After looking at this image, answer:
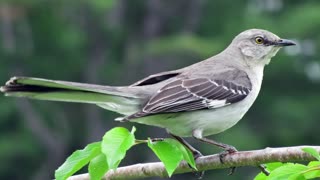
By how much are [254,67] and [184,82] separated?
31.4 inches

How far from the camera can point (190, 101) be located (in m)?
7.15

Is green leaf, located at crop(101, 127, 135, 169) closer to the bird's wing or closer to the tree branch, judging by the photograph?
the tree branch

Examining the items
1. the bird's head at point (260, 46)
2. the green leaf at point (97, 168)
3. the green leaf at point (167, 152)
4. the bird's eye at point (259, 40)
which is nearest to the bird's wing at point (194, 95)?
the bird's head at point (260, 46)

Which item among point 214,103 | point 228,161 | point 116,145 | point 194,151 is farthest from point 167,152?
point 214,103

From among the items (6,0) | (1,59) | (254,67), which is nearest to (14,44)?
(1,59)

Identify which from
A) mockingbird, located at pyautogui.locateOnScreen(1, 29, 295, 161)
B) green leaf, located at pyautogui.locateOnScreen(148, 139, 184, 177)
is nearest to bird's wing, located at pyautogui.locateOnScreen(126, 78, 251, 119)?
mockingbird, located at pyautogui.locateOnScreen(1, 29, 295, 161)

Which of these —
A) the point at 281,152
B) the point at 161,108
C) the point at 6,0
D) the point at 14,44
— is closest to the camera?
the point at 281,152

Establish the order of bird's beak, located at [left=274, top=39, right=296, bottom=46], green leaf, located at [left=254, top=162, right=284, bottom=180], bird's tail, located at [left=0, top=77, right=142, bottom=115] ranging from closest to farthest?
green leaf, located at [left=254, top=162, right=284, bottom=180]
bird's tail, located at [left=0, top=77, right=142, bottom=115]
bird's beak, located at [left=274, top=39, right=296, bottom=46]

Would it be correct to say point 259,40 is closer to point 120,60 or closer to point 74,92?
point 74,92

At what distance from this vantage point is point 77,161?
520 cm

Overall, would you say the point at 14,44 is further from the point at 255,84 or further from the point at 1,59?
the point at 255,84

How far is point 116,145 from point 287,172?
822 millimetres

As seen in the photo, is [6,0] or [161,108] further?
[6,0]

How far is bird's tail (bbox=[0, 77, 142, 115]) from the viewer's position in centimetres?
581
